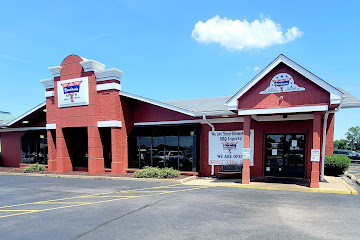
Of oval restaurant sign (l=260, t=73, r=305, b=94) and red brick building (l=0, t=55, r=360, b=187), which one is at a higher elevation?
oval restaurant sign (l=260, t=73, r=305, b=94)

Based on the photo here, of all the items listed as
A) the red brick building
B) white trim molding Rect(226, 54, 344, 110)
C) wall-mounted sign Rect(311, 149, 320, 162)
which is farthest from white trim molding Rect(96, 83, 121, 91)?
wall-mounted sign Rect(311, 149, 320, 162)

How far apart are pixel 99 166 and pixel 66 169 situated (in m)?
3.21

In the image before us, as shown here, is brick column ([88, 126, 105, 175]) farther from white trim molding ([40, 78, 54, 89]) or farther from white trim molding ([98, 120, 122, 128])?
white trim molding ([40, 78, 54, 89])

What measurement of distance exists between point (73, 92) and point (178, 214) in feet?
42.5

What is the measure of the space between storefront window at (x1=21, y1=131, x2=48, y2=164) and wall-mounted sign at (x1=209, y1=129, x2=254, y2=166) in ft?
46.8

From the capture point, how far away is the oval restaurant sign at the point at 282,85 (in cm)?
1108

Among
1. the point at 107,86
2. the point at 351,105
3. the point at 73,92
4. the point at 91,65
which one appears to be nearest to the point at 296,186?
the point at 351,105

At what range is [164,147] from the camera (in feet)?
52.1

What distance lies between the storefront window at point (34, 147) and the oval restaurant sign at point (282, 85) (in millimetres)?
18238

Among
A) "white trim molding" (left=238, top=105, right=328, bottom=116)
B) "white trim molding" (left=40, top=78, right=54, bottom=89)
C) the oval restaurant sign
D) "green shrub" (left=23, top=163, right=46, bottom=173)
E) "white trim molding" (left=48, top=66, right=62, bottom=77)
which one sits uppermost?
"white trim molding" (left=48, top=66, right=62, bottom=77)

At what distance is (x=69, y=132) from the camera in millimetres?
18141

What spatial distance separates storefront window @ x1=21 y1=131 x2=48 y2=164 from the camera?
20.4m

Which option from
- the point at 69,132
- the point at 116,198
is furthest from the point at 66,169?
the point at 116,198

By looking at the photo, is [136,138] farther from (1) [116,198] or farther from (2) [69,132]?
(1) [116,198]
